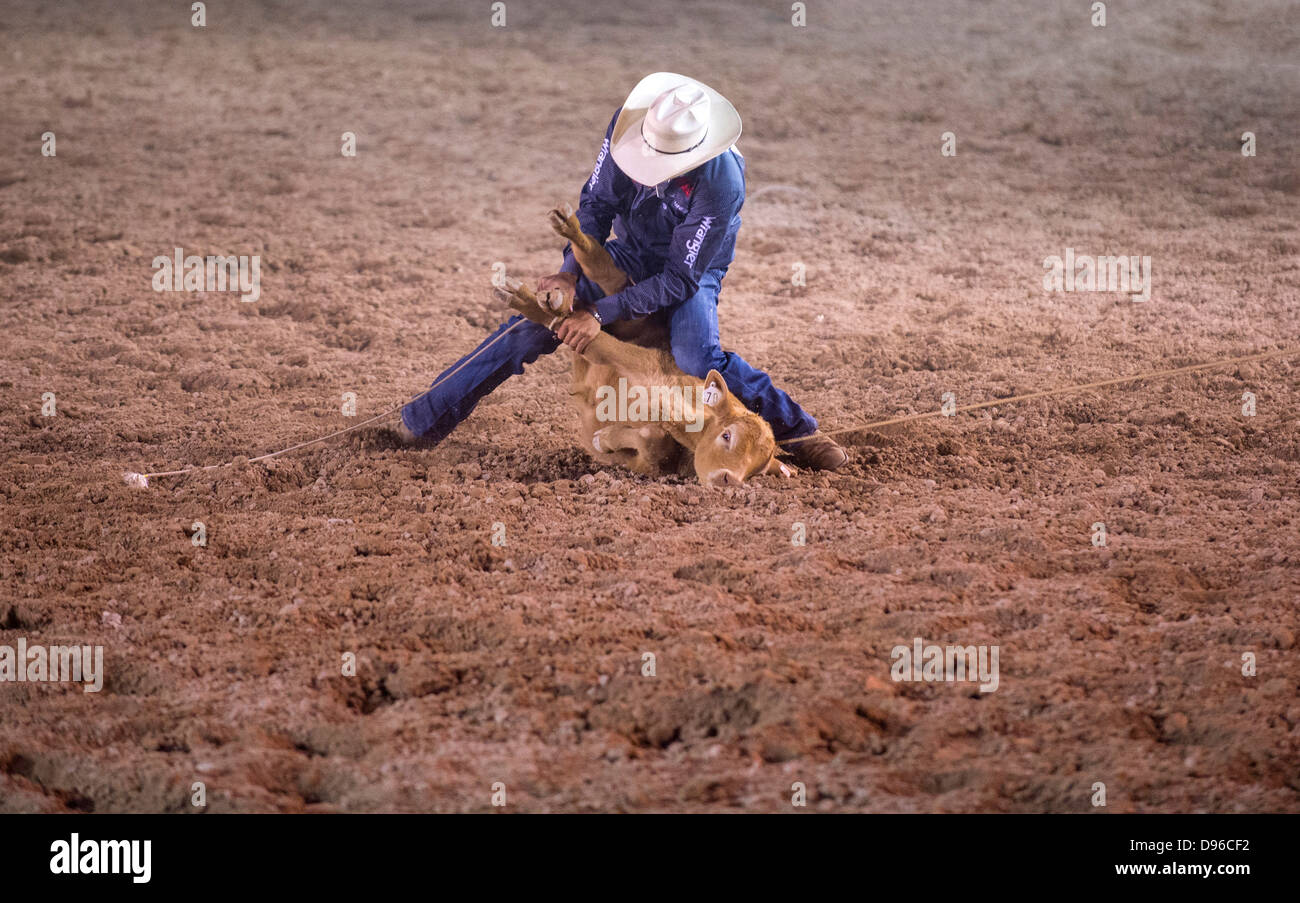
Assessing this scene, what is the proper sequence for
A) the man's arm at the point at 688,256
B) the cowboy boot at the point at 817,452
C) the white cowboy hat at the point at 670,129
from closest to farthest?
the white cowboy hat at the point at 670,129 → the man's arm at the point at 688,256 → the cowboy boot at the point at 817,452

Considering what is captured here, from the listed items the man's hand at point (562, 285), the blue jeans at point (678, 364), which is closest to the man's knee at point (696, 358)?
the blue jeans at point (678, 364)

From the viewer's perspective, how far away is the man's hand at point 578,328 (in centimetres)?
403

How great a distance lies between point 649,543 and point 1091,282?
382cm

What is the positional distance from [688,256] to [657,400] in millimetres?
554

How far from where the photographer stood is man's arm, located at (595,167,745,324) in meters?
3.93

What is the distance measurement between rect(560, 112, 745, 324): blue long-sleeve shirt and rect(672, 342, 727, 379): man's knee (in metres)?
0.17

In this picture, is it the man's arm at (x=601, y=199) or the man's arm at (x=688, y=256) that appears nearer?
the man's arm at (x=688, y=256)

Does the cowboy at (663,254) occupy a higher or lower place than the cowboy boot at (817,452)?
higher

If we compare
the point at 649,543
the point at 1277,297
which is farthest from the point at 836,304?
the point at 649,543

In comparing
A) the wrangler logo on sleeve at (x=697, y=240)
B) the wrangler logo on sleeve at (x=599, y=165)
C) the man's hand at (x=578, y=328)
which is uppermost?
the wrangler logo on sleeve at (x=599, y=165)

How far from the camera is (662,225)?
13.7 ft

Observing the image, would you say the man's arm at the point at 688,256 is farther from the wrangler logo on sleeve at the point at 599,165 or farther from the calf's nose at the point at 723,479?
the calf's nose at the point at 723,479

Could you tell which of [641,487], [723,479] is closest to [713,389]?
[723,479]

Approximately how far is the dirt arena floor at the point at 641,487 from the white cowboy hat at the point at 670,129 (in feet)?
3.90
